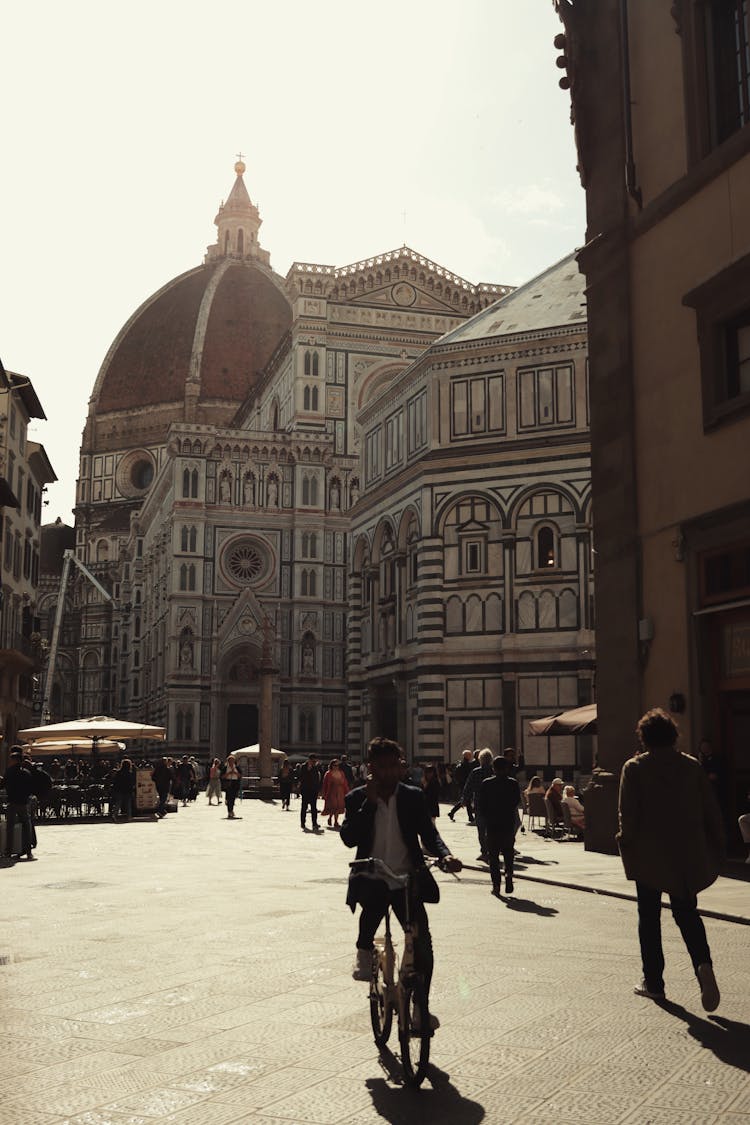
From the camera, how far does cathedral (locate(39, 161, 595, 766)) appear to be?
136 ft

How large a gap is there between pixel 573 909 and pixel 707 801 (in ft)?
18.9

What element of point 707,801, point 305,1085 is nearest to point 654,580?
point 707,801

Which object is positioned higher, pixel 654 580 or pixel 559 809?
pixel 654 580

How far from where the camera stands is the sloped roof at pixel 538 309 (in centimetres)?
4256

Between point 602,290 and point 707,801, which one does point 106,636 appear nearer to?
point 602,290

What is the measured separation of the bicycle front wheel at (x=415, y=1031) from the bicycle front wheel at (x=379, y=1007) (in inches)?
9.3

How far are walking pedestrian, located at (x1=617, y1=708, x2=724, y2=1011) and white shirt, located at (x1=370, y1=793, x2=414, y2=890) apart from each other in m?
1.61

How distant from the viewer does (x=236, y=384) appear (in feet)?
360

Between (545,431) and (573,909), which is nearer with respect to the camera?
(573,909)

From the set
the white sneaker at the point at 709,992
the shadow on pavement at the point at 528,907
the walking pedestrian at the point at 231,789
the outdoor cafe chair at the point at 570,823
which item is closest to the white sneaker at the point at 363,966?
the white sneaker at the point at 709,992

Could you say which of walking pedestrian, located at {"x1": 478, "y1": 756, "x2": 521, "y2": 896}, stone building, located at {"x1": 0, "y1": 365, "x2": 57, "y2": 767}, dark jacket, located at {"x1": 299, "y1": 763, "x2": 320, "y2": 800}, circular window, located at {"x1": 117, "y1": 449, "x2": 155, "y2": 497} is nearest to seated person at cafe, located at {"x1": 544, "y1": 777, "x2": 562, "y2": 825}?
dark jacket, located at {"x1": 299, "y1": 763, "x2": 320, "y2": 800}

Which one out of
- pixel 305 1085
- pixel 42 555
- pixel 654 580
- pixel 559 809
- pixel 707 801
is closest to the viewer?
pixel 305 1085

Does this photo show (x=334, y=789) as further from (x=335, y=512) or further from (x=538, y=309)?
(x=335, y=512)

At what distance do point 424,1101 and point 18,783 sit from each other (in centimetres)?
1546
